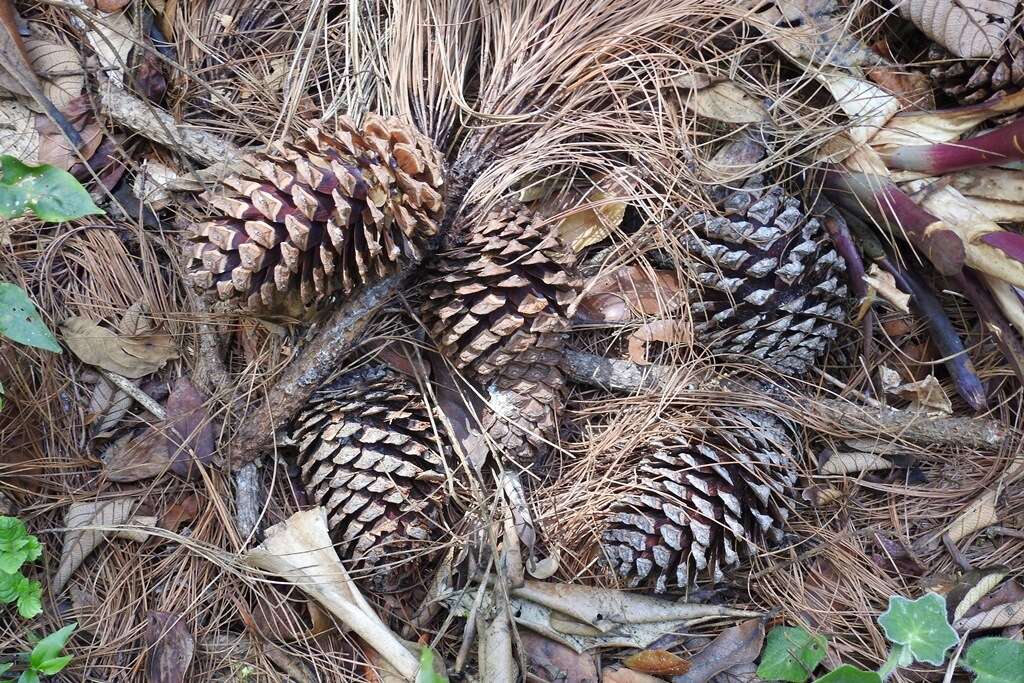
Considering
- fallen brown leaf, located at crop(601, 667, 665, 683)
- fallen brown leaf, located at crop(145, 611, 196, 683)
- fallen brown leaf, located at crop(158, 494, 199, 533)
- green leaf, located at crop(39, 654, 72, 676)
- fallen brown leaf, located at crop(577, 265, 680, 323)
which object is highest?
fallen brown leaf, located at crop(577, 265, 680, 323)

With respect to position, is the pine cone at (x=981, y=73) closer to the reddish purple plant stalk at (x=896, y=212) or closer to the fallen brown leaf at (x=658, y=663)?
the reddish purple plant stalk at (x=896, y=212)

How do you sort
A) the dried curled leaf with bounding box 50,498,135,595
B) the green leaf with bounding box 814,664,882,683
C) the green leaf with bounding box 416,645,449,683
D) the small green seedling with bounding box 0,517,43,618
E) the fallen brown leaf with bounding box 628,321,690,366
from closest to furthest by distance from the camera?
the green leaf with bounding box 416,645,449,683 → the green leaf with bounding box 814,664,882,683 → the small green seedling with bounding box 0,517,43,618 → the dried curled leaf with bounding box 50,498,135,595 → the fallen brown leaf with bounding box 628,321,690,366

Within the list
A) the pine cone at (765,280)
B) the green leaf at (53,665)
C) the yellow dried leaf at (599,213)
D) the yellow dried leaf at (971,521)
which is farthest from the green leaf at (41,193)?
the yellow dried leaf at (971,521)

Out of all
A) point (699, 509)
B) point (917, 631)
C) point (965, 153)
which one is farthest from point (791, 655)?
point (965, 153)

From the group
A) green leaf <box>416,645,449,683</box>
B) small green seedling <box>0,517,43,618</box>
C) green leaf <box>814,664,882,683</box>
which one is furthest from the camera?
small green seedling <box>0,517,43,618</box>

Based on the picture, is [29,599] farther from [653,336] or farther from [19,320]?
[653,336]

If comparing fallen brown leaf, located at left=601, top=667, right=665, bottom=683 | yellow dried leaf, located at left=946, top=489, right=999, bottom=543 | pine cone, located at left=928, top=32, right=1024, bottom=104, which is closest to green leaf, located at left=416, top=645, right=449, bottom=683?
fallen brown leaf, located at left=601, top=667, right=665, bottom=683

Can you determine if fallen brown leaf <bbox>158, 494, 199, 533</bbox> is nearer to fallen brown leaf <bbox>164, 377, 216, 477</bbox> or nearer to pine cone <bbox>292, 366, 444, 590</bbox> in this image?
fallen brown leaf <bbox>164, 377, 216, 477</bbox>

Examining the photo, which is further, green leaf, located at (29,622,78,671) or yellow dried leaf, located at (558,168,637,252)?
yellow dried leaf, located at (558,168,637,252)
